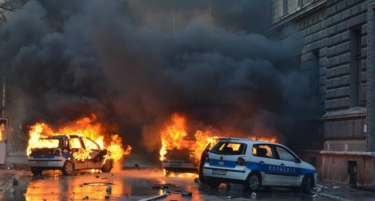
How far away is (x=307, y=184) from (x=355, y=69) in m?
6.04

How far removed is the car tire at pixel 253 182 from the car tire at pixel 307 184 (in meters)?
1.66

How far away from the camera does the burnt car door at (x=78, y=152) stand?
82.0ft

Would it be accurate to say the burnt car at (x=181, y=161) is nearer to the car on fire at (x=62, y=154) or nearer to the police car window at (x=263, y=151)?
the car on fire at (x=62, y=154)

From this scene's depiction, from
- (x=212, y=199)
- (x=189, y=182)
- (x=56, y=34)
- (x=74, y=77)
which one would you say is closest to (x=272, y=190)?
(x=189, y=182)

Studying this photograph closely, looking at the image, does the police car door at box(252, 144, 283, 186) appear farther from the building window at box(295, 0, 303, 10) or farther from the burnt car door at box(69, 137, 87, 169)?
the building window at box(295, 0, 303, 10)

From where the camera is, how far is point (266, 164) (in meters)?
18.8

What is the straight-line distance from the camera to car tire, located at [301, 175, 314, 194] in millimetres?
19547

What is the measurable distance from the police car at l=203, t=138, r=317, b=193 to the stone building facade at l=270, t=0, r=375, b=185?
331 cm

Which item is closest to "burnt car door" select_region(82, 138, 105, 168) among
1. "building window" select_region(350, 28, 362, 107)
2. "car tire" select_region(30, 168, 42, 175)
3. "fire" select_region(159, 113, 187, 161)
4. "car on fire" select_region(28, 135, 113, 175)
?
"car on fire" select_region(28, 135, 113, 175)

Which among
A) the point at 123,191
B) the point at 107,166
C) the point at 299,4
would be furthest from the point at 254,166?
the point at 299,4

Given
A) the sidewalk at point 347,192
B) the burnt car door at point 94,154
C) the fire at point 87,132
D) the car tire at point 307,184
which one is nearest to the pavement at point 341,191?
the sidewalk at point 347,192

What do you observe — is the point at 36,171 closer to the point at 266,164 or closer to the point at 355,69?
the point at 266,164

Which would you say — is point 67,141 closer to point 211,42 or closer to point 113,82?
point 113,82

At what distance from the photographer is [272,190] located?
65.5 ft
